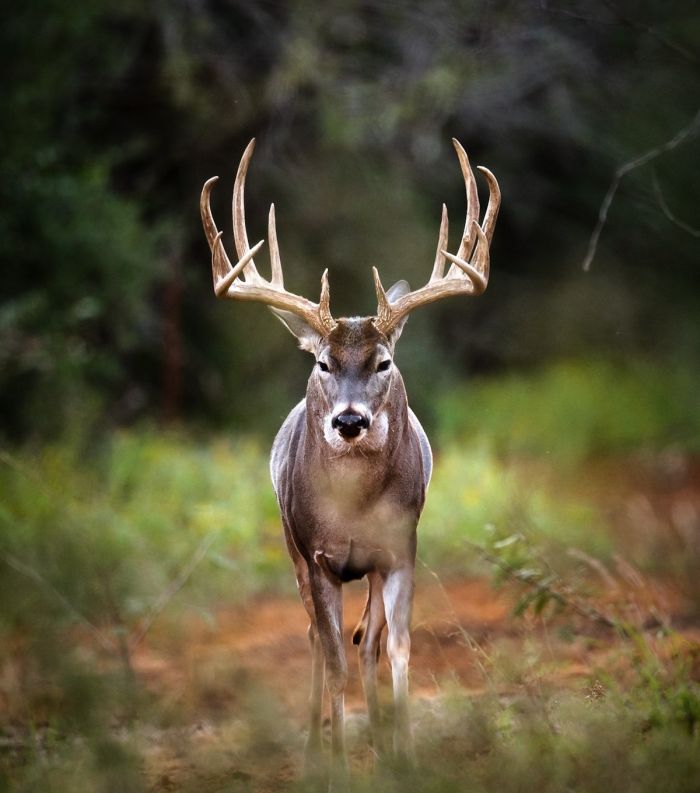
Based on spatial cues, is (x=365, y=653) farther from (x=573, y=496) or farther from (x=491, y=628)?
(x=573, y=496)

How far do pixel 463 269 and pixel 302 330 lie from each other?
822mm

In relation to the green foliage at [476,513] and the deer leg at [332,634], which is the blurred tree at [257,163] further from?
the deer leg at [332,634]

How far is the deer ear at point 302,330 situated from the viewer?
607 centimetres

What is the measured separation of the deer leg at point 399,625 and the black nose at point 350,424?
26.4 inches

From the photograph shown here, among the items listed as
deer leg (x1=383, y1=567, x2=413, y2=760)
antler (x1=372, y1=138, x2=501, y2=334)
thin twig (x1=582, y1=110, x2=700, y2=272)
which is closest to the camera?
deer leg (x1=383, y1=567, x2=413, y2=760)

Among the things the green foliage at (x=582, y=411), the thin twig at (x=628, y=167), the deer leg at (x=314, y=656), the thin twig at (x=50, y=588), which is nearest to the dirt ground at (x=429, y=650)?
the deer leg at (x=314, y=656)

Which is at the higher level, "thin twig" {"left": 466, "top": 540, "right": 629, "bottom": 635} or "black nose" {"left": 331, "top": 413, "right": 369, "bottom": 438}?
"black nose" {"left": 331, "top": 413, "right": 369, "bottom": 438}

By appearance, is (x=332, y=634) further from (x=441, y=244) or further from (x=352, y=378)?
(x=441, y=244)

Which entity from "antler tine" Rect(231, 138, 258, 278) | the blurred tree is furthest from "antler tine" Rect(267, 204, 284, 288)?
the blurred tree

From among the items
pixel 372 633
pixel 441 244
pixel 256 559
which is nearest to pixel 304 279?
pixel 256 559

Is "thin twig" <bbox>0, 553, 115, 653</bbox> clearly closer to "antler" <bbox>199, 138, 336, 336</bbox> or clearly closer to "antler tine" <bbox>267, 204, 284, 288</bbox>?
"antler" <bbox>199, 138, 336, 336</bbox>

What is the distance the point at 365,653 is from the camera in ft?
19.9

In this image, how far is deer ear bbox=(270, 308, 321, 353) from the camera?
607 cm

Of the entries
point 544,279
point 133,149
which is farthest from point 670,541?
point 544,279
